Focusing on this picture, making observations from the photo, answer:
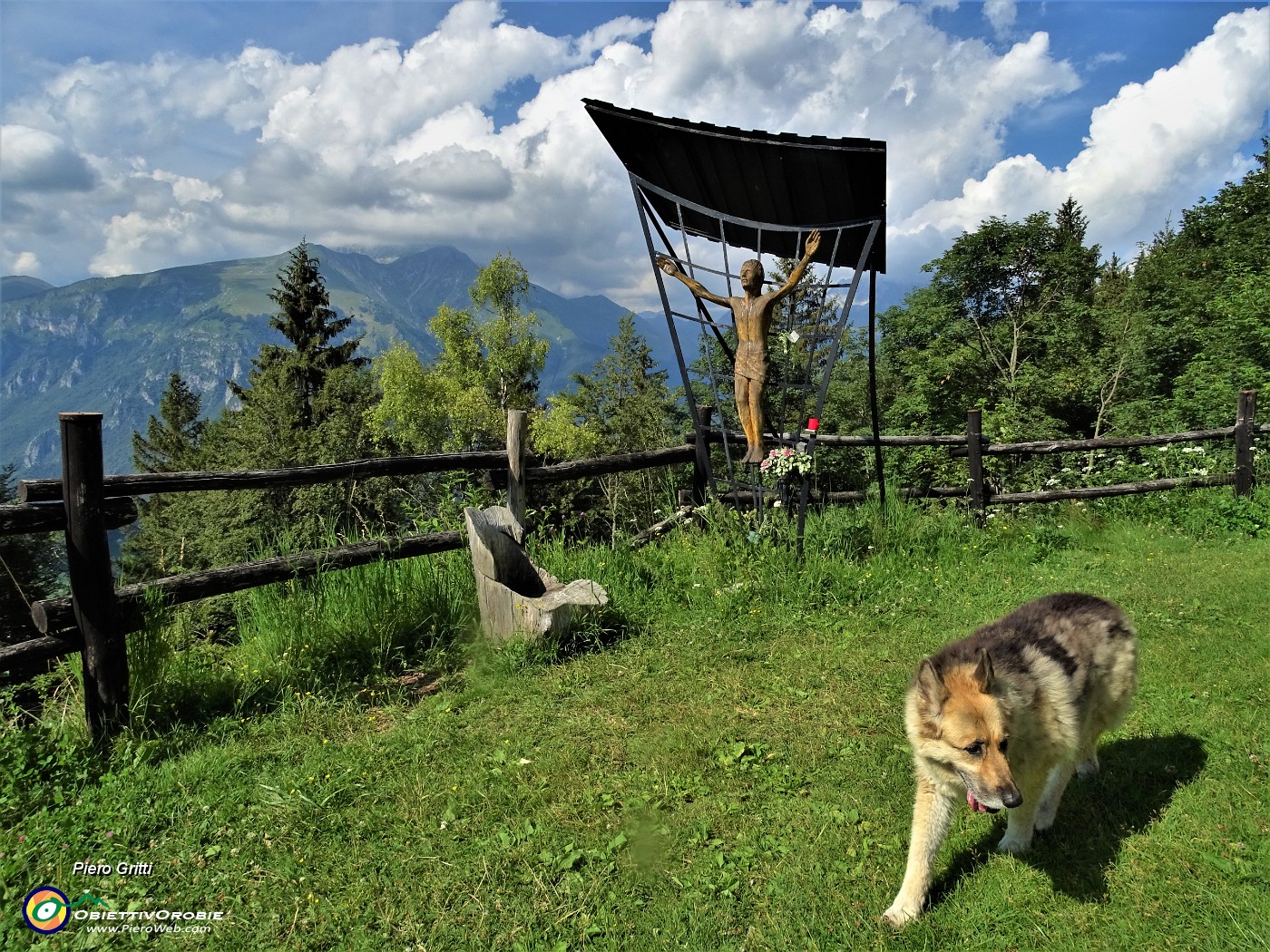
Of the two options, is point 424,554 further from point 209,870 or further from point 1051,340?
point 1051,340

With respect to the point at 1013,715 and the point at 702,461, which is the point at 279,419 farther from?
the point at 1013,715

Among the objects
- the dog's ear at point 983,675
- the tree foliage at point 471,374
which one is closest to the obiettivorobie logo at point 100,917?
the dog's ear at point 983,675

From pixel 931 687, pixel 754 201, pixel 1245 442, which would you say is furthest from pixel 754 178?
pixel 1245 442

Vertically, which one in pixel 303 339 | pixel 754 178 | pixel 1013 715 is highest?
pixel 303 339

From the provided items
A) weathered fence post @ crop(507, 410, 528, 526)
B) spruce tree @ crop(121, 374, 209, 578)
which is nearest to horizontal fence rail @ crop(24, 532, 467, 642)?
weathered fence post @ crop(507, 410, 528, 526)

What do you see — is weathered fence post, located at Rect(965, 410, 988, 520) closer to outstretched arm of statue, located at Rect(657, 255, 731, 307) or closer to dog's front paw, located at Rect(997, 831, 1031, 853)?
outstretched arm of statue, located at Rect(657, 255, 731, 307)

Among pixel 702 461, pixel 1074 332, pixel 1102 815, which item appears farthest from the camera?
pixel 1074 332

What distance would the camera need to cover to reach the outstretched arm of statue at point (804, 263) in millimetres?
6180

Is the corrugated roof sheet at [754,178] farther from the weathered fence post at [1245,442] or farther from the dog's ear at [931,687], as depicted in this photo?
the weathered fence post at [1245,442]

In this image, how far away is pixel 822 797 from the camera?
3.65 metres

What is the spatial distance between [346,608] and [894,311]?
116 ft

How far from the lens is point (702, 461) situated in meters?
7.57

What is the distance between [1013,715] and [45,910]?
164 inches

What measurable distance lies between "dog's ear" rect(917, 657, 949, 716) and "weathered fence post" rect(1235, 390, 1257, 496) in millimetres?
9387
